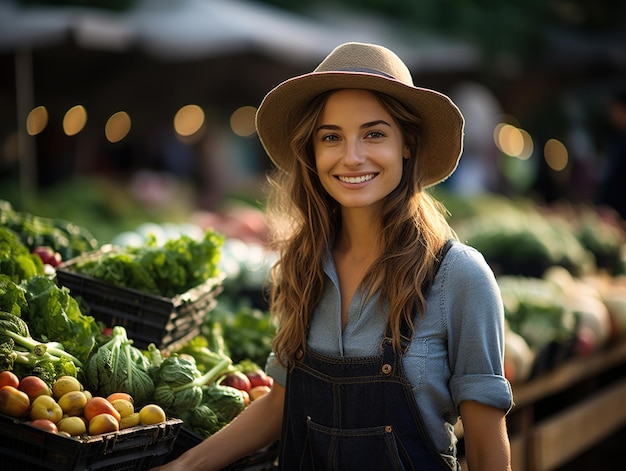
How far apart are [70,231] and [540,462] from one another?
9.83 ft

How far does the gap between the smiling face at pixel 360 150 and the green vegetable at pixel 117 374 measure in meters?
0.86

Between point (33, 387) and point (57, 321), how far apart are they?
17.1 inches

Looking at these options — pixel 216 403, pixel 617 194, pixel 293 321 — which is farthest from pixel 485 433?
pixel 617 194

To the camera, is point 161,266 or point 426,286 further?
point 161,266

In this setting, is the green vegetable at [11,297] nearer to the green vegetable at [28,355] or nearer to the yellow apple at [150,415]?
the green vegetable at [28,355]

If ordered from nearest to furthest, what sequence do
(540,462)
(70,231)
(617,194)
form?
1. (70,231)
2. (540,462)
3. (617,194)

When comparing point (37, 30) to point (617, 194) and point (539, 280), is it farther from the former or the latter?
point (617, 194)

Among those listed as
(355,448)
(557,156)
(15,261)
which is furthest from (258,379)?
(557,156)

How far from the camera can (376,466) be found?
2.56 meters

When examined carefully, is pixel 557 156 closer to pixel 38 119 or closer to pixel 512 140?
pixel 512 140

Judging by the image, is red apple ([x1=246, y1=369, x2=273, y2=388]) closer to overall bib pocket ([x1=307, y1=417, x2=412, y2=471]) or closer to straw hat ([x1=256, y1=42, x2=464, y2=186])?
overall bib pocket ([x1=307, y1=417, x2=412, y2=471])

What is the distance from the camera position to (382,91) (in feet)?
8.77

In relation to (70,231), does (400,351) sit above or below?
below

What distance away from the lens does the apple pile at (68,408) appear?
2.43 m
